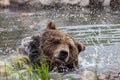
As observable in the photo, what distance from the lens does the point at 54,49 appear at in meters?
5.67

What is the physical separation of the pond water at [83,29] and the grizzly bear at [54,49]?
0.56m

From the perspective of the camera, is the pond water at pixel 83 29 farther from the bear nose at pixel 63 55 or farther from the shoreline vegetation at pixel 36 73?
the bear nose at pixel 63 55

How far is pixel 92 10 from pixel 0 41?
13.9 feet

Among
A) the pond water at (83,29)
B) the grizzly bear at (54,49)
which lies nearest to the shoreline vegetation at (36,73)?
the grizzly bear at (54,49)

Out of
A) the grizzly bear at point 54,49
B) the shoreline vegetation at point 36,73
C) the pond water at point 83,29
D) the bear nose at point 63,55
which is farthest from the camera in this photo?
the pond water at point 83,29

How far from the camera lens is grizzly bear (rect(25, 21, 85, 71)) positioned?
5.60 metres

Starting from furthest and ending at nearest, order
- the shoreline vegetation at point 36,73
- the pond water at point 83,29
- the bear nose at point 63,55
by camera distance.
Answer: the pond water at point 83,29, the bear nose at point 63,55, the shoreline vegetation at point 36,73

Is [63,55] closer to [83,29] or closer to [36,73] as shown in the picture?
[36,73]

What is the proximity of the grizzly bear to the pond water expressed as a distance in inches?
22.0

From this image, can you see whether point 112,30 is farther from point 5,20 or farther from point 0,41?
point 5,20

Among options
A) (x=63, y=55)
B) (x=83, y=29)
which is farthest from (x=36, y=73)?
(x=83, y=29)

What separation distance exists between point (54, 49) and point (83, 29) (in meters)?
3.74

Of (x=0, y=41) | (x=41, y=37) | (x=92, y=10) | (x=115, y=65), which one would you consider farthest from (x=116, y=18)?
(x=41, y=37)

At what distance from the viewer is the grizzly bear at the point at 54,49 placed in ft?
18.4
